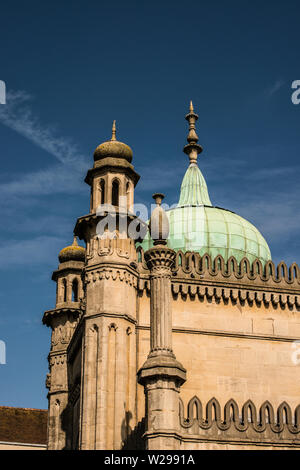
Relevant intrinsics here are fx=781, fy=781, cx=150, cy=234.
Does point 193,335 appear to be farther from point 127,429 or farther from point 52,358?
point 52,358

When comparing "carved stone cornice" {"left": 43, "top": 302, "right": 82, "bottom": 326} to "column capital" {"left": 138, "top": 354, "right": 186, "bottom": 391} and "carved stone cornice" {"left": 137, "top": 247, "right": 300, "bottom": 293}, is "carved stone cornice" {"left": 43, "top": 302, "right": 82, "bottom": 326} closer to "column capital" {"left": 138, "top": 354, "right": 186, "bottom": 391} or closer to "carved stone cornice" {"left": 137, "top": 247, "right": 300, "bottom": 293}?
"carved stone cornice" {"left": 137, "top": 247, "right": 300, "bottom": 293}

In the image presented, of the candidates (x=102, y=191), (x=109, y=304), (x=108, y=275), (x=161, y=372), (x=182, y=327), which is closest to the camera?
(x=161, y=372)

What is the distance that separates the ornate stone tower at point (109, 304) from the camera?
2498 cm

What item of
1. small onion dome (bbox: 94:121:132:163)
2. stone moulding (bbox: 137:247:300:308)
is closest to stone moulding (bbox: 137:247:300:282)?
stone moulding (bbox: 137:247:300:308)

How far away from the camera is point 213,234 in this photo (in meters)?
32.2

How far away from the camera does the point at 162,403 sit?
21.2 meters

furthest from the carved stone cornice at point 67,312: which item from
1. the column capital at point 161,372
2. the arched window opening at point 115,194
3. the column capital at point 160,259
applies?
the column capital at point 161,372

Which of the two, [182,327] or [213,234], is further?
[213,234]

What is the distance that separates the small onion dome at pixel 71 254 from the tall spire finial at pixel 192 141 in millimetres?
6949

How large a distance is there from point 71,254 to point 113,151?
780cm

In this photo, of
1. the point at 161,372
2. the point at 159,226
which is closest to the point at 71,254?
the point at 159,226

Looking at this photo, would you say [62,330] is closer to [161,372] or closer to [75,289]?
[75,289]
